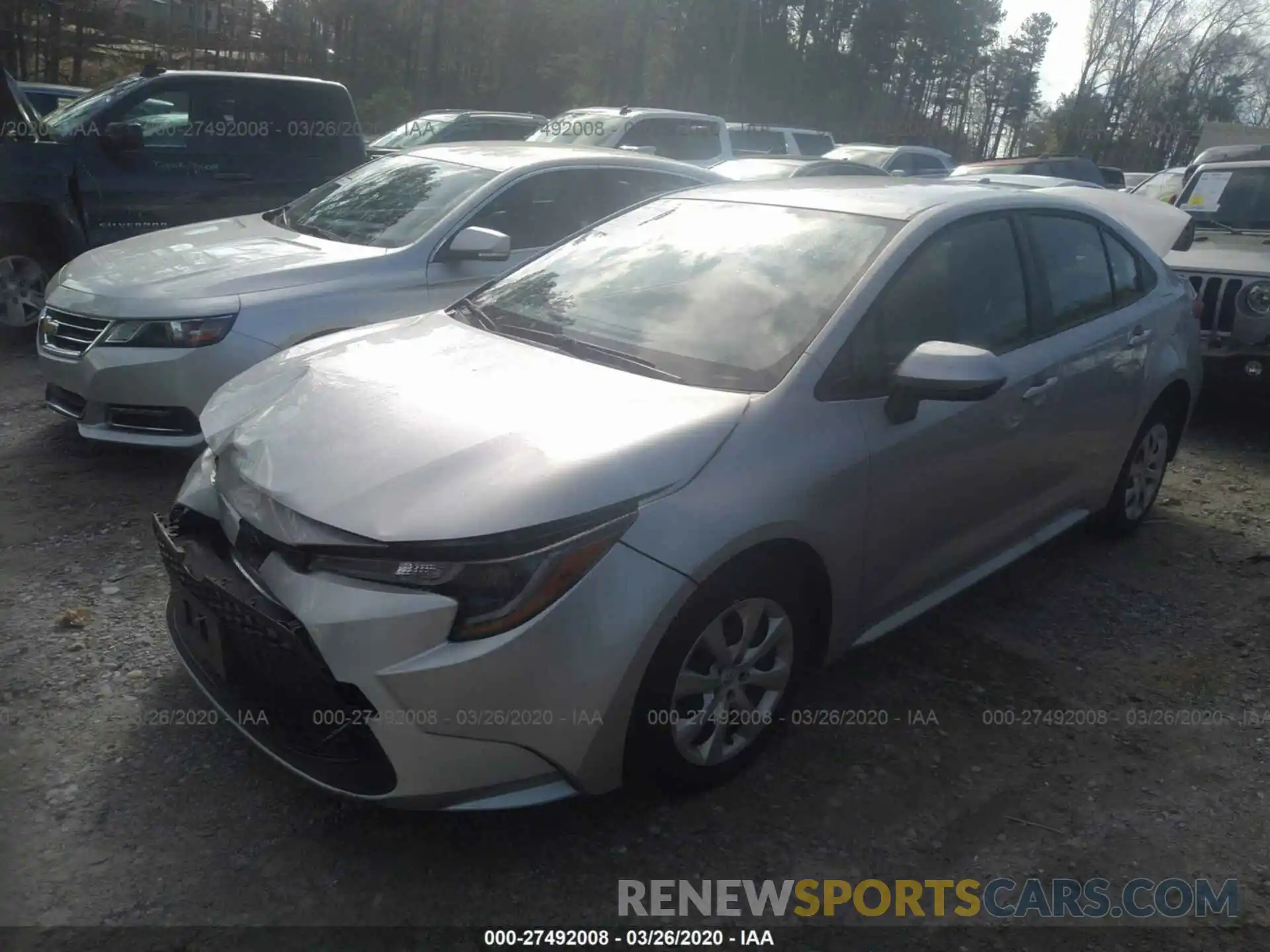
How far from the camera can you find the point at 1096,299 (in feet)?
14.4

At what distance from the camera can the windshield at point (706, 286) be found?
3.23 m

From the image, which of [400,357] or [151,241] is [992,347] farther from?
[151,241]

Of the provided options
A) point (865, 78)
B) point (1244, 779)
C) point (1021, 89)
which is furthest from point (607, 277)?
point (1021, 89)

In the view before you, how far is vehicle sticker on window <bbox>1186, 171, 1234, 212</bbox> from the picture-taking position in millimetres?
8312

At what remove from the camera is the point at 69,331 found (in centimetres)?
510

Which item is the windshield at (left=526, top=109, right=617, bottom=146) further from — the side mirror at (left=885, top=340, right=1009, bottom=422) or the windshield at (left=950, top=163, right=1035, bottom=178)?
the side mirror at (left=885, top=340, right=1009, bottom=422)

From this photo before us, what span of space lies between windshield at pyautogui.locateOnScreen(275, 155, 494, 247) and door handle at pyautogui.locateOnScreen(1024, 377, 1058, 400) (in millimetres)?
3312

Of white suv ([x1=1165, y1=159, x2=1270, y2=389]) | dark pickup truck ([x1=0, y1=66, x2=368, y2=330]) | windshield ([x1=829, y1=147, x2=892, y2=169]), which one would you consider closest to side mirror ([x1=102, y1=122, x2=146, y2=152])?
dark pickup truck ([x1=0, y1=66, x2=368, y2=330])

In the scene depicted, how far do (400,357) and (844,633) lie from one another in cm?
169

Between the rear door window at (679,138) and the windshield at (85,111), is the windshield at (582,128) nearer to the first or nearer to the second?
the rear door window at (679,138)

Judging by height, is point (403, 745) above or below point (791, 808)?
above

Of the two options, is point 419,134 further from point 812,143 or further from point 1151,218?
point 1151,218

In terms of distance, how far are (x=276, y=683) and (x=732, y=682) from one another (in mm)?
1223

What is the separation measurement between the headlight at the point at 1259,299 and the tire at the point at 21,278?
27.0 feet
